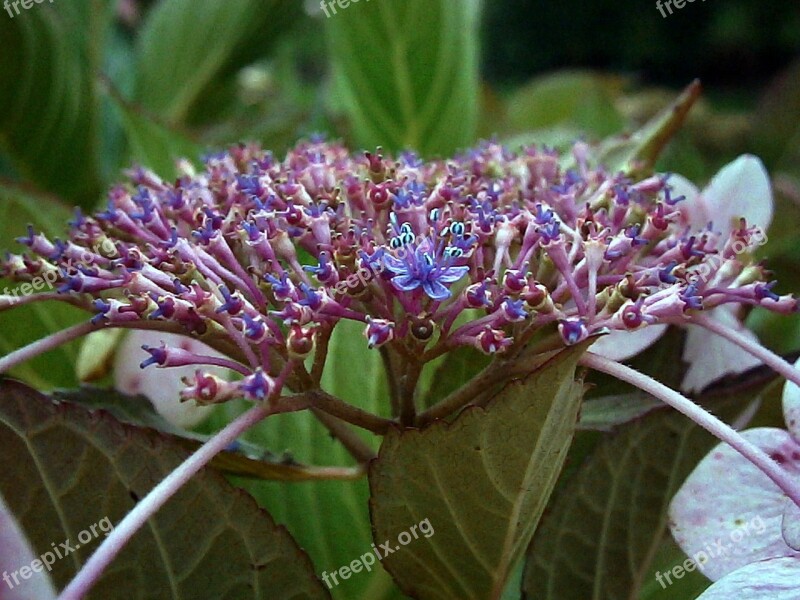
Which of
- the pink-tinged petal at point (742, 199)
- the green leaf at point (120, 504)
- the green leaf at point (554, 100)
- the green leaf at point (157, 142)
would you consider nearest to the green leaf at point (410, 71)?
the green leaf at point (157, 142)

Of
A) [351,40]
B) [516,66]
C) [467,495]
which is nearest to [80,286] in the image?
[467,495]

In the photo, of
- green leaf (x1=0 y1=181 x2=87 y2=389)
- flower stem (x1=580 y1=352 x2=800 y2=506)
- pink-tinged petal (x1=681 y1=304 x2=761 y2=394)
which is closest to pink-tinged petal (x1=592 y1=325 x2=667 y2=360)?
pink-tinged petal (x1=681 y1=304 x2=761 y2=394)

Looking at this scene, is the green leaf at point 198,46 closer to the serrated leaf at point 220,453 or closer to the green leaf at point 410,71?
the green leaf at point 410,71

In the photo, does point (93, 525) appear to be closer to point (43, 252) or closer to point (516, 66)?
point (43, 252)

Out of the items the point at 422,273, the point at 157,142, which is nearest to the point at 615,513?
the point at 422,273

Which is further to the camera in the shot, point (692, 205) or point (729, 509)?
point (692, 205)

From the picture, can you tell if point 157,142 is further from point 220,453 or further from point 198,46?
point 220,453
